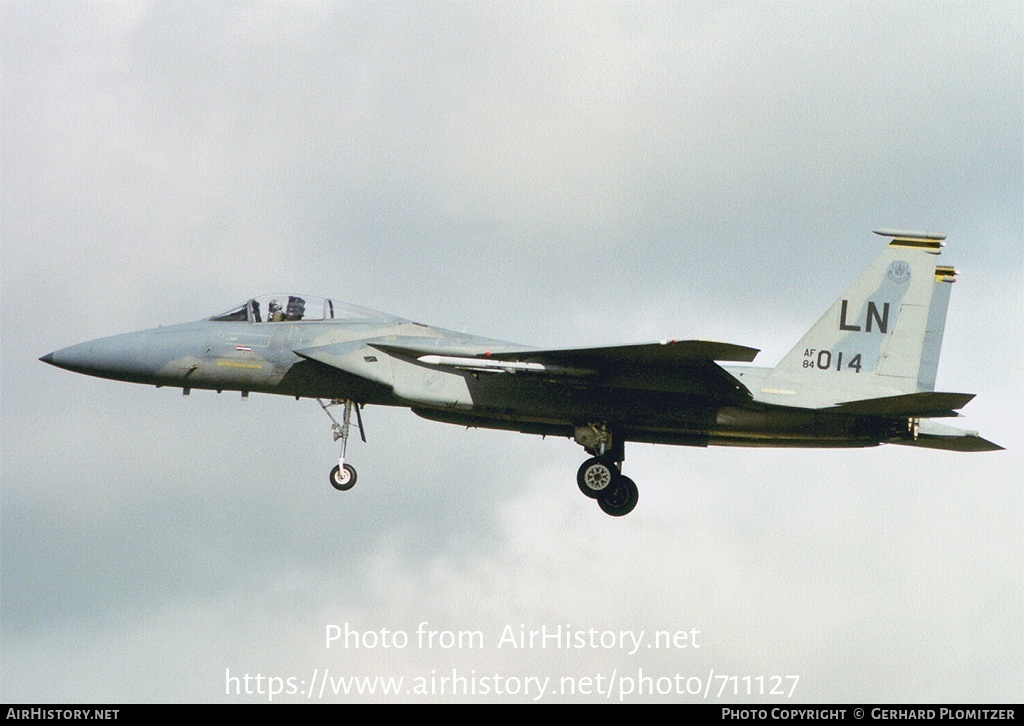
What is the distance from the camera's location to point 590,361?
2222 cm

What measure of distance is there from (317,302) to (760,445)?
7625mm

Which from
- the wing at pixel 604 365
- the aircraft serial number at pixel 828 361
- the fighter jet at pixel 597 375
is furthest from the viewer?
the aircraft serial number at pixel 828 361

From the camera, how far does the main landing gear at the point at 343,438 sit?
23.2 metres

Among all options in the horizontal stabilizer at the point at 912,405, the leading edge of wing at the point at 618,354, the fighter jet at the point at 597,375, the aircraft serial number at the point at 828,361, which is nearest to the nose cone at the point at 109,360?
the fighter jet at the point at 597,375

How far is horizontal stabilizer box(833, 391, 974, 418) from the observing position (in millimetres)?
21203

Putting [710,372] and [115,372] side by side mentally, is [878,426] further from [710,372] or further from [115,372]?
[115,372]

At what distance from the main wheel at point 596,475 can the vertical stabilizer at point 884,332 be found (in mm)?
2932

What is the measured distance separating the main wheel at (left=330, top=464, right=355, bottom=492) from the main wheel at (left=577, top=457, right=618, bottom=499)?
3653 mm

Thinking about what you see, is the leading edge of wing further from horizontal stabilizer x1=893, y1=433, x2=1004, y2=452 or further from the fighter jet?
horizontal stabilizer x1=893, y1=433, x2=1004, y2=452

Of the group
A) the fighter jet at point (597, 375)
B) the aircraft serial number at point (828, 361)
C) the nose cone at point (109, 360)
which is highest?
the aircraft serial number at point (828, 361)

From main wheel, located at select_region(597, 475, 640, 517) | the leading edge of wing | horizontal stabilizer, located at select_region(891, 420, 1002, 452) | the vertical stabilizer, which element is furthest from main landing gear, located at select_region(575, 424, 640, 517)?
horizontal stabilizer, located at select_region(891, 420, 1002, 452)

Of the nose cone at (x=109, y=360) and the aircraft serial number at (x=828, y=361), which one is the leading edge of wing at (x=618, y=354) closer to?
the aircraft serial number at (x=828, y=361)

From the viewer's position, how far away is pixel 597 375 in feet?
74.2
